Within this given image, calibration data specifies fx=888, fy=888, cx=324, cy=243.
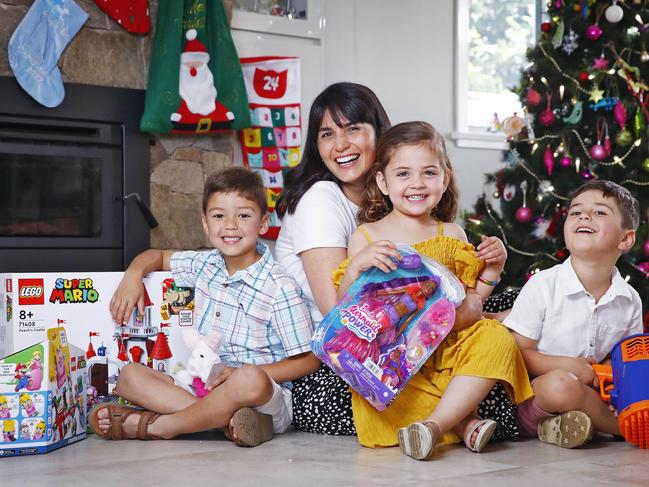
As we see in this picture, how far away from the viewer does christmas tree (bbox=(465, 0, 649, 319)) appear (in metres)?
3.51

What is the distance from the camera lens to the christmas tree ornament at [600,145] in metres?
3.51

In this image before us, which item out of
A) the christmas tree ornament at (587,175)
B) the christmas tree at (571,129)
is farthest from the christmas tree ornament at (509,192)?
the christmas tree ornament at (587,175)

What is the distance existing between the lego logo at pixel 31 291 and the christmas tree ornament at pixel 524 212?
212 centimetres

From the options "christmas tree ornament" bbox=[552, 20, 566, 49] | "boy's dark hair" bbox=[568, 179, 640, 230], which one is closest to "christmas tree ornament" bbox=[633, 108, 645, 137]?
"christmas tree ornament" bbox=[552, 20, 566, 49]

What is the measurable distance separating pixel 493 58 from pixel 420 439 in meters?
3.48

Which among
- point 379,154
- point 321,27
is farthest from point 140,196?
point 379,154

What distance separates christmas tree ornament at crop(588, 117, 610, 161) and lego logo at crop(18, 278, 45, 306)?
7.44 ft

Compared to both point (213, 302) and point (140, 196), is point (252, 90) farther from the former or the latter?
point (213, 302)

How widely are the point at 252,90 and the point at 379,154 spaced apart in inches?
63.0

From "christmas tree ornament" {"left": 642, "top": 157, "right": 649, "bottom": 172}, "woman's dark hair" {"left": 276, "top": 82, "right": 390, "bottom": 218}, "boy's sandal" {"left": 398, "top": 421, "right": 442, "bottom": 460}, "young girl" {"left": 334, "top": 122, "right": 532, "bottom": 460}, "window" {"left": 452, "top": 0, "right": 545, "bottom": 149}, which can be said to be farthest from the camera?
"window" {"left": 452, "top": 0, "right": 545, "bottom": 149}

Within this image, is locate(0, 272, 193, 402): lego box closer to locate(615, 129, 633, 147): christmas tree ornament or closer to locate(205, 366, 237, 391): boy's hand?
locate(205, 366, 237, 391): boy's hand

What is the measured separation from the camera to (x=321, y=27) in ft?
12.7

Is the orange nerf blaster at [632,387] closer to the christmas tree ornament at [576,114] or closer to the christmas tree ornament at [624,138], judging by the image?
the christmas tree ornament at [624,138]

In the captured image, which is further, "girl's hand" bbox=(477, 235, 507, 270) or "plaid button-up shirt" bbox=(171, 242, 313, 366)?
"plaid button-up shirt" bbox=(171, 242, 313, 366)
